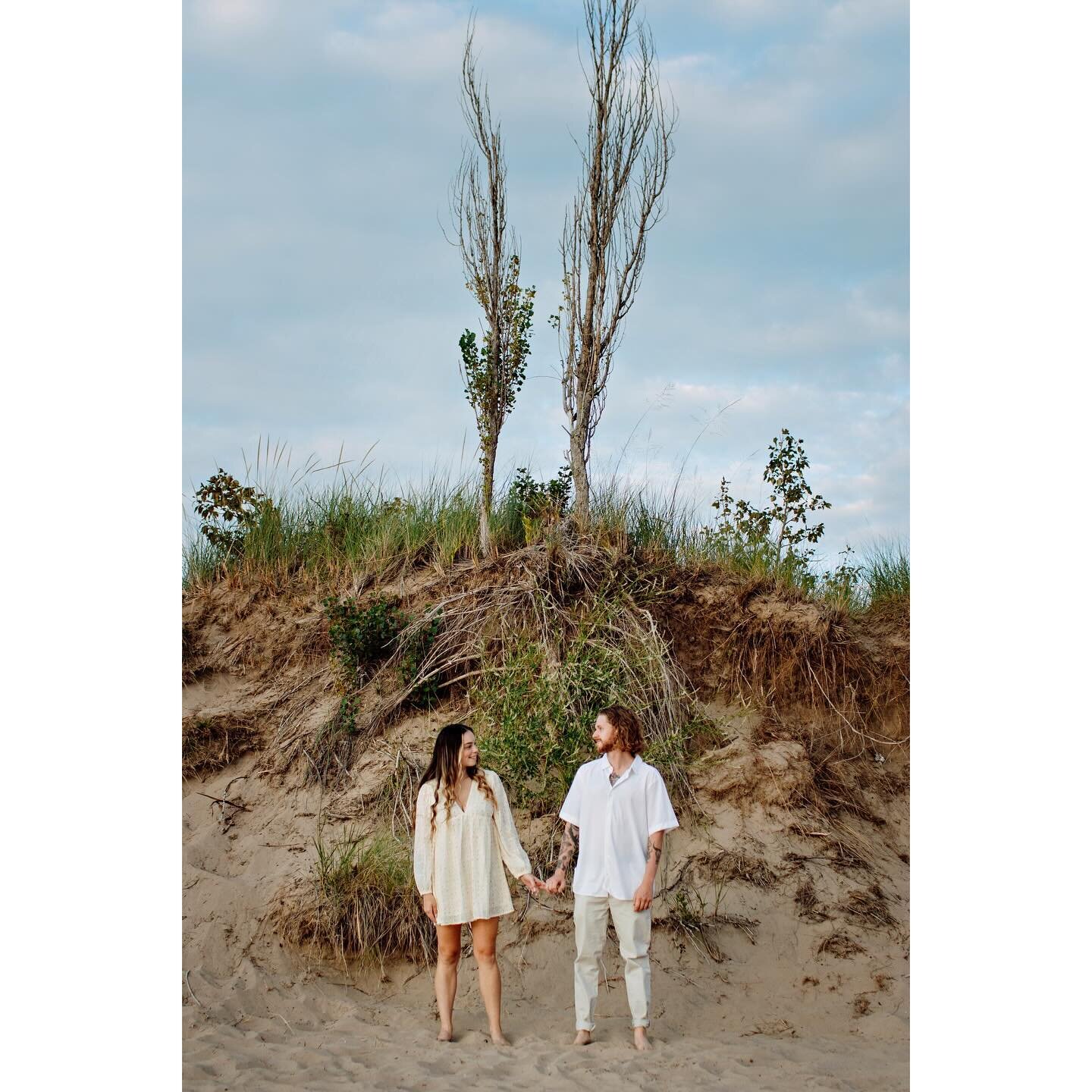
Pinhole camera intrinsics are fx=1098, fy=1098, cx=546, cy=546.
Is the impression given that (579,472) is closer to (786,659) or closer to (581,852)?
(786,659)

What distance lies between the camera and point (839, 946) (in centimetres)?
741

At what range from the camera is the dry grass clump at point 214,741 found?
930 cm

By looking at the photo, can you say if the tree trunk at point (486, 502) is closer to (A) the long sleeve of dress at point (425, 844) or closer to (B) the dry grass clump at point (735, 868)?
(B) the dry grass clump at point (735, 868)

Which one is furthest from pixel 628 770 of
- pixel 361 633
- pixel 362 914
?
pixel 361 633

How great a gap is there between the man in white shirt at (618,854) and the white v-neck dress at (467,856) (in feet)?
0.96

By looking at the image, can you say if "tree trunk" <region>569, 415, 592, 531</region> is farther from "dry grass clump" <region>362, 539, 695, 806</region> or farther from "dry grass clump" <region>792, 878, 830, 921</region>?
"dry grass clump" <region>792, 878, 830, 921</region>

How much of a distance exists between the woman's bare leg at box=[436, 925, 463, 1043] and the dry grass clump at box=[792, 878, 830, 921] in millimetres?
2744

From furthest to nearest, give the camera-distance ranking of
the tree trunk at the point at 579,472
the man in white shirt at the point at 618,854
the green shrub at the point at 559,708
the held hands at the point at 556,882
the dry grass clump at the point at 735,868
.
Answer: the tree trunk at the point at 579,472 → the green shrub at the point at 559,708 → the dry grass clump at the point at 735,868 → the held hands at the point at 556,882 → the man in white shirt at the point at 618,854

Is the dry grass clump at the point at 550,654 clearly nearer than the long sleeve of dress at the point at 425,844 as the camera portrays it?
No

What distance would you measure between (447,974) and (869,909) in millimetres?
3254

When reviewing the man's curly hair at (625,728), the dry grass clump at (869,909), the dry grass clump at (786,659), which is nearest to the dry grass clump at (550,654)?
the dry grass clump at (786,659)

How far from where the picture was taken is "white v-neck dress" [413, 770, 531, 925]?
5859 millimetres

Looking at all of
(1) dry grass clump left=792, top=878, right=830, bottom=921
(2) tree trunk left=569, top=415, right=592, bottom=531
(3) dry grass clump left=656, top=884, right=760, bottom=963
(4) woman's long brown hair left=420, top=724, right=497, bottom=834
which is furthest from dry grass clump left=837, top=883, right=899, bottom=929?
(2) tree trunk left=569, top=415, right=592, bottom=531

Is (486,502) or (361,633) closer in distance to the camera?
(361,633)
